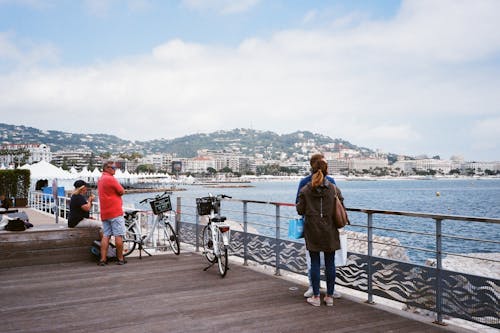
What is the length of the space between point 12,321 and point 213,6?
825 inches

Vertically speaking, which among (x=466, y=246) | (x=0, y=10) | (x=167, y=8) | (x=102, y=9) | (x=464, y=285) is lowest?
(x=466, y=246)

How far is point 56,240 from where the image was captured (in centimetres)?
809

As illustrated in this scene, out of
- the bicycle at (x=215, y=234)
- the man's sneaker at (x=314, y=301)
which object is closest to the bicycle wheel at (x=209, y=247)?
the bicycle at (x=215, y=234)

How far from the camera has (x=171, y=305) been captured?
5.28 meters

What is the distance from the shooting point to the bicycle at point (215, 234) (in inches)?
266

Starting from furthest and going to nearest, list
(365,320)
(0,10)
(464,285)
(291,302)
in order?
(0,10)
(291,302)
(365,320)
(464,285)

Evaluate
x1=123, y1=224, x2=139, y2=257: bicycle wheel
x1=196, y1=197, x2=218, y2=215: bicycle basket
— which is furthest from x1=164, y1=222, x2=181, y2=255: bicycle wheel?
x1=196, y1=197, x2=218, y2=215: bicycle basket

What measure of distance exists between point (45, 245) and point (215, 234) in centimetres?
313

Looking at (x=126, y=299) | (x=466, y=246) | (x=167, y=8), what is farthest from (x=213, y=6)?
(x=126, y=299)

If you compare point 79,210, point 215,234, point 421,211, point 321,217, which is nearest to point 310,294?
point 321,217

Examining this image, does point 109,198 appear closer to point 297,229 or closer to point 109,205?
point 109,205

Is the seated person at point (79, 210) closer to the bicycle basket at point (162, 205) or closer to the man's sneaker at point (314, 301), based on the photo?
the bicycle basket at point (162, 205)

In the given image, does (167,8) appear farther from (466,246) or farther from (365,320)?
(365,320)

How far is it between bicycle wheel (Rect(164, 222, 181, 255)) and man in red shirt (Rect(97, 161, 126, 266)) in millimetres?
1212
